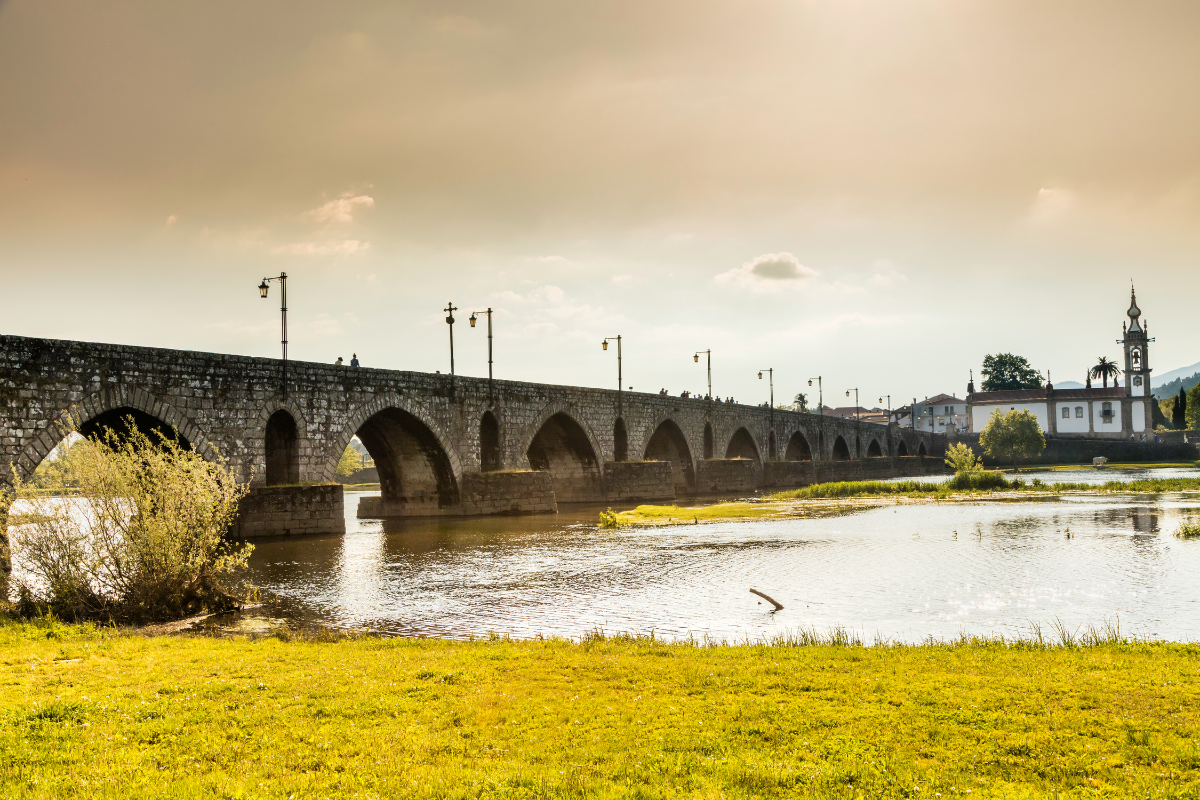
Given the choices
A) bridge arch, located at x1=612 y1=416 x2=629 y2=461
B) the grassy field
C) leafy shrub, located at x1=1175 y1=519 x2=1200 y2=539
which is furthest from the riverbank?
the grassy field

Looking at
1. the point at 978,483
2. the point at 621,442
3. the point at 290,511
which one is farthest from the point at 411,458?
the point at 978,483

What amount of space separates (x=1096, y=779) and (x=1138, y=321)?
15622 centimetres

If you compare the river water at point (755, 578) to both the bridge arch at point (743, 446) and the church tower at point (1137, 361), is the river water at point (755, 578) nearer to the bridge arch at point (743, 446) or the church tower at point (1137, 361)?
the bridge arch at point (743, 446)

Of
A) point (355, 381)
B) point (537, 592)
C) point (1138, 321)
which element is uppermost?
point (1138, 321)

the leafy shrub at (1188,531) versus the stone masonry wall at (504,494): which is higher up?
the stone masonry wall at (504,494)

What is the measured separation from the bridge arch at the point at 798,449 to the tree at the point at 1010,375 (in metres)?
77.4

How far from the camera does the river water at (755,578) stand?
1542cm

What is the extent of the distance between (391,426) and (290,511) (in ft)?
33.2

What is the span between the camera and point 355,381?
116ft

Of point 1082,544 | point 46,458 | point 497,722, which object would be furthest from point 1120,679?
point 46,458

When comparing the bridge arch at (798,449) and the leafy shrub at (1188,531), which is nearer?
the leafy shrub at (1188,531)

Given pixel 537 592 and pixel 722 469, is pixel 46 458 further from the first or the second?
pixel 722 469

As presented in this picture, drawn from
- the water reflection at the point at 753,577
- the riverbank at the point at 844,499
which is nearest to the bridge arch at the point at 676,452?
the riverbank at the point at 844,499

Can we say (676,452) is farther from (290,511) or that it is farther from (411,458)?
(290,511)
